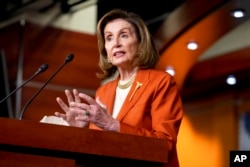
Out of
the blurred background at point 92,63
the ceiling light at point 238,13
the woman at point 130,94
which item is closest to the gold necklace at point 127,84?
the woman at point 130,94

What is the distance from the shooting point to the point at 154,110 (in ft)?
7.68

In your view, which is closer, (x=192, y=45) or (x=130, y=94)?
(x=130, y=94)

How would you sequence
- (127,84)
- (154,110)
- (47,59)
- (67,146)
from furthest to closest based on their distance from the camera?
(47,59), (127,84), (154,110), (67,146)

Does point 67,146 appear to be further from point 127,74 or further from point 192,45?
point 192,45

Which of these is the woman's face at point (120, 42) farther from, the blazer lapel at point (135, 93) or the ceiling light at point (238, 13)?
the ceiling light at point (238, 13)

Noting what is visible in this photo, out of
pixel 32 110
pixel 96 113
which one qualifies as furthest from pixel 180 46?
pixel 96 113

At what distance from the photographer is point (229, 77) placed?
731 centimetres

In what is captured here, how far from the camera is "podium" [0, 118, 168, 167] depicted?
194 cm

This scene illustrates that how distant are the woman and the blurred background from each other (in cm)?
374

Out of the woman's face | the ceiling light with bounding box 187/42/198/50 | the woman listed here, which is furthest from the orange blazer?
the ceiling light with bounding box 187/42/198/50

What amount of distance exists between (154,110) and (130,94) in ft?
0.60

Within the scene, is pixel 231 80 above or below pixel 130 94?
above

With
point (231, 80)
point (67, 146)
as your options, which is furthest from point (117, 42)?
point (231, 80)

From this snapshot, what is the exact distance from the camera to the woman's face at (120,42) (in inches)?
103
